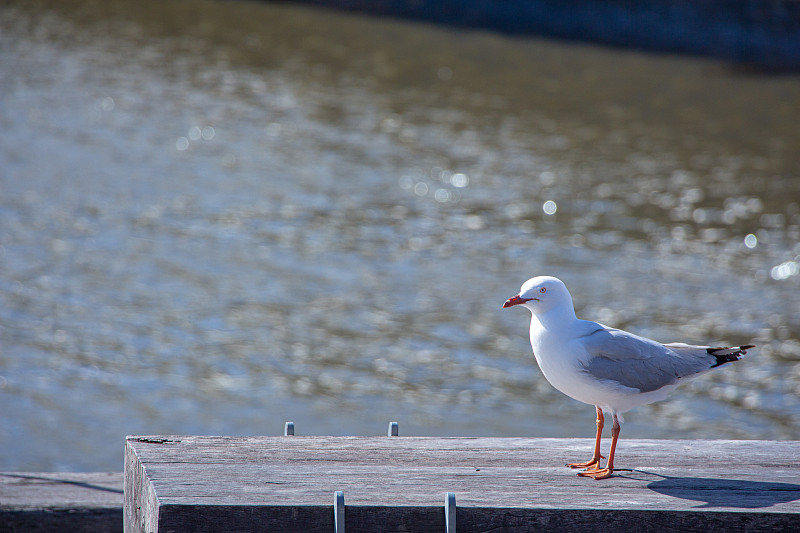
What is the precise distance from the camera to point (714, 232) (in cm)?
1104

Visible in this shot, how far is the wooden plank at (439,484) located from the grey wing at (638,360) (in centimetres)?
28

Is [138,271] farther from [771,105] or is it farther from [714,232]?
[771,105]

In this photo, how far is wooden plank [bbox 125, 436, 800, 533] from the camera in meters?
2.90

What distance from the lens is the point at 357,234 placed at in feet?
34.5

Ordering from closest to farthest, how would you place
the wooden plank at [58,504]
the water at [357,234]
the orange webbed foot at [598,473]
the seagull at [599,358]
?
the orange webbed foot at [598,473] < the seagull at [599,358] < the wooden plank at [58,504] < the water at [357,234]

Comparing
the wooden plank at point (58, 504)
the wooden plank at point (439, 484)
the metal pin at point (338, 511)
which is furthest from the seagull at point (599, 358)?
the wooden plank at point (58, 504)

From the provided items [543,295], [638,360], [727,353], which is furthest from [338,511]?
[727,353]

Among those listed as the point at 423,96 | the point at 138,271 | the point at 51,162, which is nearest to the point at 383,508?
the point at 138,271

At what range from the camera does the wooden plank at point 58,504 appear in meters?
3.99

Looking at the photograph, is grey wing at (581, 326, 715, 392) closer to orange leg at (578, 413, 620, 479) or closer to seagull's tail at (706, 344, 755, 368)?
seagull's tail at (706, 344, 755, 368)

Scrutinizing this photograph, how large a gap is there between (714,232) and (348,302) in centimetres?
415

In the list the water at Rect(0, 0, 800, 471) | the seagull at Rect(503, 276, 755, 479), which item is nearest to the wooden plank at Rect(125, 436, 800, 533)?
the seagull at Rect(503, 276, 755, 479)

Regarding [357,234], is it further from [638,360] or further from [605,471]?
[605,471]

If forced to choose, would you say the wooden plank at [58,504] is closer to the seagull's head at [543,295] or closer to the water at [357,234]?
the seagull's head at [543,295]
